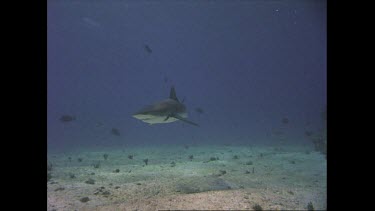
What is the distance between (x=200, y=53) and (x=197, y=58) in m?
13.8

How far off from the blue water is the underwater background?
0.94 feet

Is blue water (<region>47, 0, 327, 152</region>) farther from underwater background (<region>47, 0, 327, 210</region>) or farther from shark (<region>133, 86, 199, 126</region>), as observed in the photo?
shark (<region>133, 86, 199, 126</region>)

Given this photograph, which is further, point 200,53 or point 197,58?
point 197,58

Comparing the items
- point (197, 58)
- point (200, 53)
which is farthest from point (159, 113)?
point (197, 58)

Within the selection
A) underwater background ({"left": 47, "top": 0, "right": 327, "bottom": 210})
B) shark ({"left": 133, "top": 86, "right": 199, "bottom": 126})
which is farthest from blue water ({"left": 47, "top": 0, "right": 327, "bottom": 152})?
shark ({"left": 133, "top": 86, "right": 199, "bottom": 126})

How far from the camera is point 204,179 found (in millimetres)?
7090

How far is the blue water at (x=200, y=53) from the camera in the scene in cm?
4109

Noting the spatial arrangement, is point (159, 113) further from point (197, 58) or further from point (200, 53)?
point (197, 58)

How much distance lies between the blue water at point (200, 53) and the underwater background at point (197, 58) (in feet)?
0.94

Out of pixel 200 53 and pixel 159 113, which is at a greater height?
pixel 200 53

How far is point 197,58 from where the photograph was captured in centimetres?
11688

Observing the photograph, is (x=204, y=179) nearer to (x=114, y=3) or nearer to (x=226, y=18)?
(x=226, y=18)

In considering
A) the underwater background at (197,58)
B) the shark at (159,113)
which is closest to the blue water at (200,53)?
the underwater background at (197,58)
